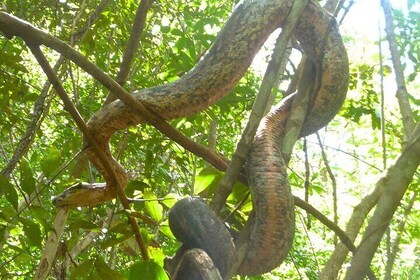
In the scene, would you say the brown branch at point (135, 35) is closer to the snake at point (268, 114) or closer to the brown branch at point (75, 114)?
the snake at point (268, 114)

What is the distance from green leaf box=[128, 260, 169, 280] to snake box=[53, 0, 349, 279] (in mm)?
577

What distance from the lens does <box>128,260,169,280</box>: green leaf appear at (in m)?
1.24

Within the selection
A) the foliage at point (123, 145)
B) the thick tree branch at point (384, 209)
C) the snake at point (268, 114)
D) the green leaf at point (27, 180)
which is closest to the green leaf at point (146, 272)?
the foliage at point (123, 145)

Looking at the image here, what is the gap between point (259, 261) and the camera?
187 cm

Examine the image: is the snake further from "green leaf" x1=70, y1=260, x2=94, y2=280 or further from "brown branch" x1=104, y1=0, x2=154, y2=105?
"brown branch" x1=104, y1=0, x2=154, y2=105

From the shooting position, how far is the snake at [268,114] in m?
1.86

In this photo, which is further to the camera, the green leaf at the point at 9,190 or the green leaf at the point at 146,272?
the green leaf at the point at 9,190

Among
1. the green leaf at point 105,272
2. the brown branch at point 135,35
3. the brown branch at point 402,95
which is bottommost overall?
the green leaf at point 105,272

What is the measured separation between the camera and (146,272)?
1243 mm

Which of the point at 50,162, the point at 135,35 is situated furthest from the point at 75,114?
the point at 135,35

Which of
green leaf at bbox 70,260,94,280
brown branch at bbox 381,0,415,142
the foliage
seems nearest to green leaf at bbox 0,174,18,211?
the foliage

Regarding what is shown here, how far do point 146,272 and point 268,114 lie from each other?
1119 millimetres

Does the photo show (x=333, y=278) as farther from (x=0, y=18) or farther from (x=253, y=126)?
(x=0, y=18)

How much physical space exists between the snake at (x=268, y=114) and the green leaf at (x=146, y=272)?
1.89 ft
